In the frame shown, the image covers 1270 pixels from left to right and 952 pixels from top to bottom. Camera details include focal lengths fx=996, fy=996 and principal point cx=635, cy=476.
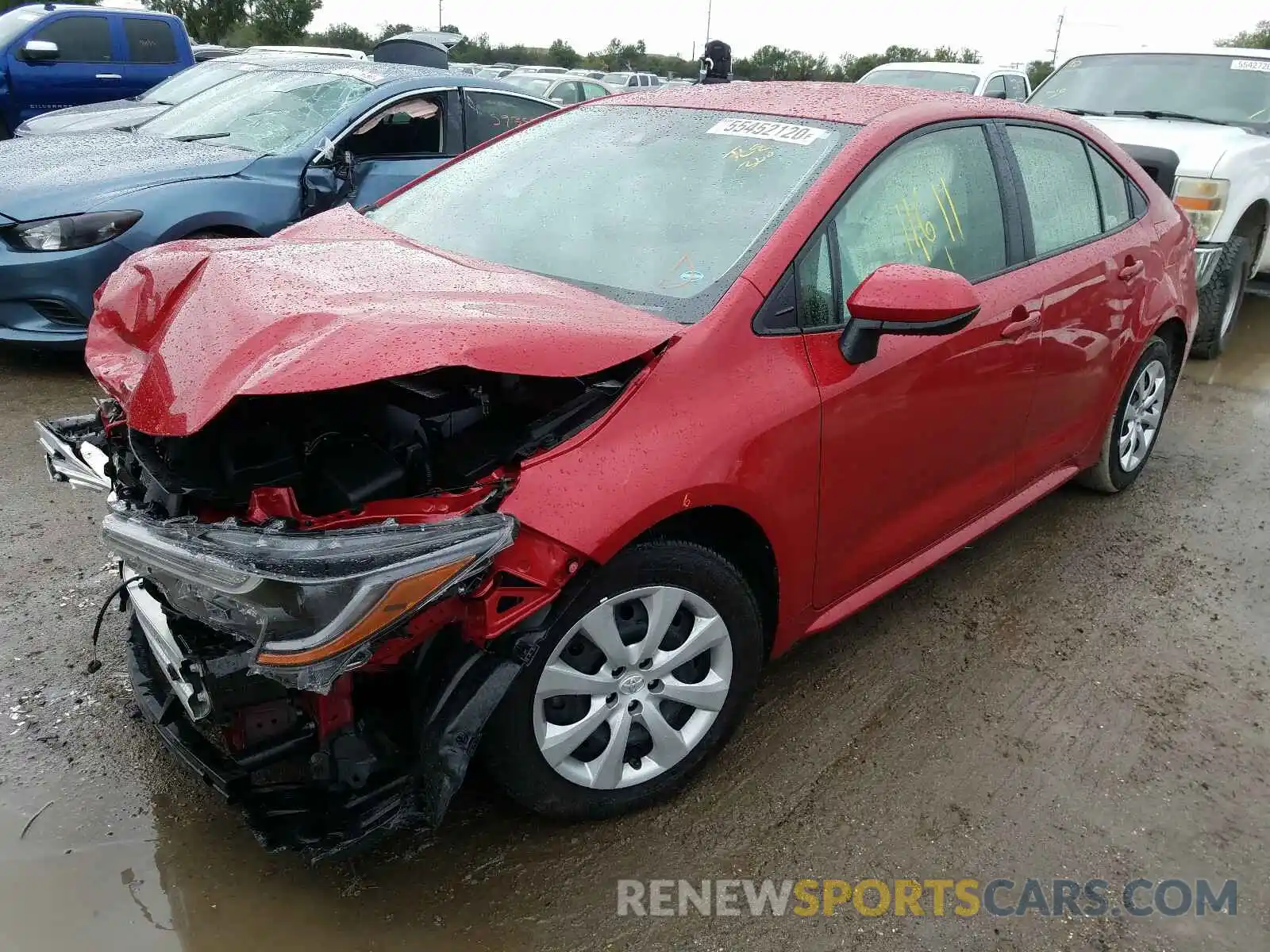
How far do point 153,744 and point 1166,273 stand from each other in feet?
13.2

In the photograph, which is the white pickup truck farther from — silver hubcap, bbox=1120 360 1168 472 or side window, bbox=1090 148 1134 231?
side window, bbox=1090 148 1134 231

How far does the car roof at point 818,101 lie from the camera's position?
2.96 m

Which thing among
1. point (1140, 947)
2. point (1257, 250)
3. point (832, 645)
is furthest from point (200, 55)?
point (1140, 947)

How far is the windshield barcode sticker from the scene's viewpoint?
2.82 meters

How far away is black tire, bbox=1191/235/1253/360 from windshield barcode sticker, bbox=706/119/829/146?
4.46 meters

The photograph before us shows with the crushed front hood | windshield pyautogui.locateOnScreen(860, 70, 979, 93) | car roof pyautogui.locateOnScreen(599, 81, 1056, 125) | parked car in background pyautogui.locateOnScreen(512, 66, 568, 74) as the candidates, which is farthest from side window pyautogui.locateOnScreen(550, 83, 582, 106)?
the crushed front hood

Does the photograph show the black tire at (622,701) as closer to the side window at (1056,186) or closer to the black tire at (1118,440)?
the side window at (1056,186)

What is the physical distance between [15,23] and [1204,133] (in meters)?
10.6

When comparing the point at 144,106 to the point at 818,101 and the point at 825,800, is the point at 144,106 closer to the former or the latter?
the point at 818,101

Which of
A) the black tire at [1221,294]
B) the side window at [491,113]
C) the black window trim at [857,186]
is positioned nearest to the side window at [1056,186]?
the black window trim at [857,186]

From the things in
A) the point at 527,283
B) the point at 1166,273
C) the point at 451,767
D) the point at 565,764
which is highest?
the point at 527,283

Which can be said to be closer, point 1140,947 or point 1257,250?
point 1140,947

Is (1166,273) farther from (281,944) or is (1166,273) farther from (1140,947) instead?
(281,944)

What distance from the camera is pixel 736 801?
254cm
